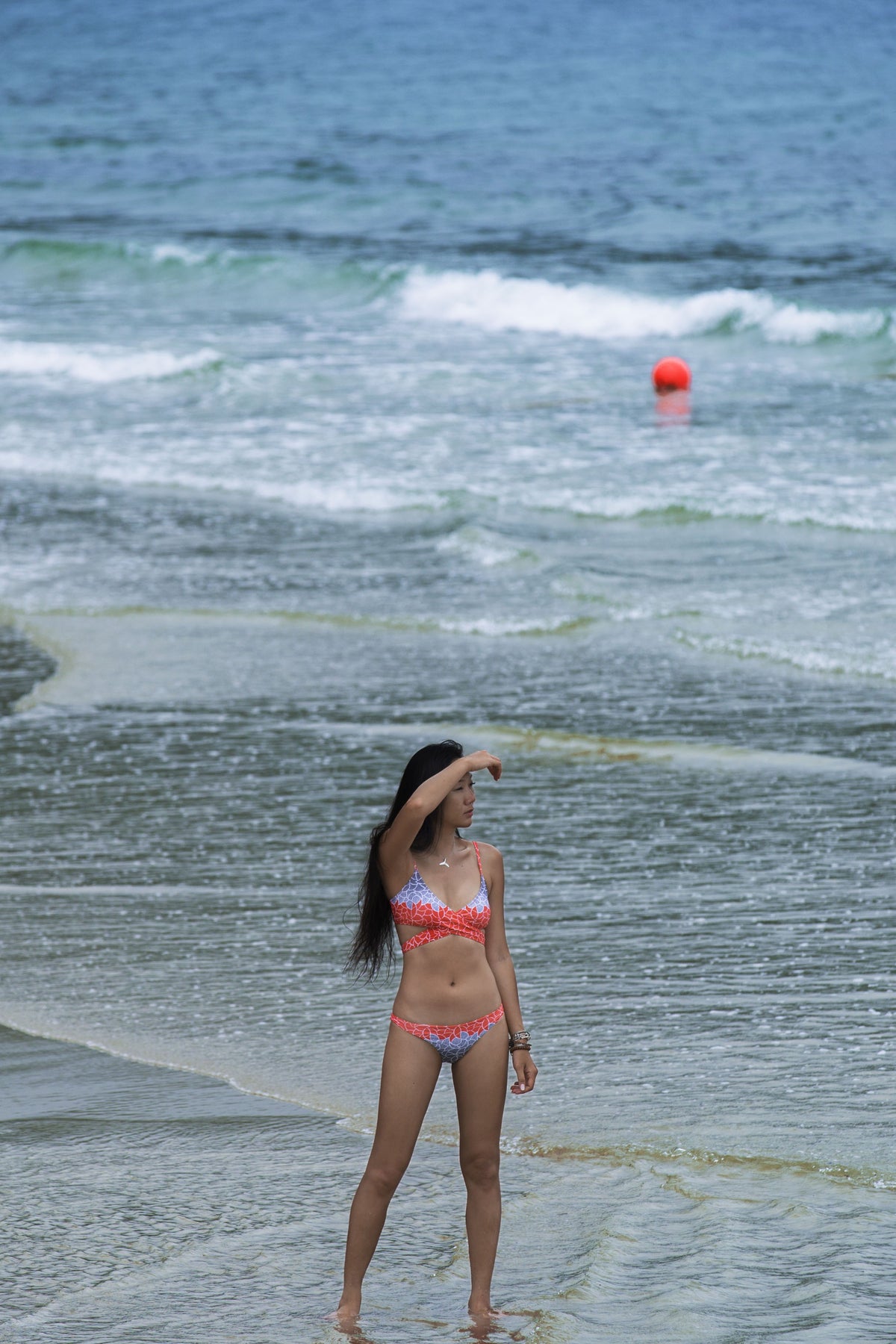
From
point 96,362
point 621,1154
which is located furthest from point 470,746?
point 96,362

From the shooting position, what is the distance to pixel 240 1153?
4938 mm

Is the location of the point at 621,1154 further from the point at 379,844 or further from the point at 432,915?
the point at 379,844

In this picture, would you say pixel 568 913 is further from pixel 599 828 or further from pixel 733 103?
pixel 733 103

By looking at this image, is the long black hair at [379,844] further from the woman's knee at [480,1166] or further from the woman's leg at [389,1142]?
the woman's knee at [480,1166]

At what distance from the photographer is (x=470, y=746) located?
29.5 ft

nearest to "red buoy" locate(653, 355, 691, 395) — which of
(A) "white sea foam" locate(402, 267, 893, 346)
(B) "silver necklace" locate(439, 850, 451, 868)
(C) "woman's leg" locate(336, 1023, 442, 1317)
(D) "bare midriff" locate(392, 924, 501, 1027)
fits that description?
(A) "white sea foam" locate(402, 267, 893, 346)

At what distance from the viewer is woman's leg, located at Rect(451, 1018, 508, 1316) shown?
3959 mm

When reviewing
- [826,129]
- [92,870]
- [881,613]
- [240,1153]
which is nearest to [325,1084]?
[240,1153]

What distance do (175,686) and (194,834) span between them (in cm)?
255

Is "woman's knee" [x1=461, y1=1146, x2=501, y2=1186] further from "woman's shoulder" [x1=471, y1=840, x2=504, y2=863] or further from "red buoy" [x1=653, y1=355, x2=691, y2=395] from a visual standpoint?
"red buoy" [x1=653, y1=355, x2=691, y2=395]

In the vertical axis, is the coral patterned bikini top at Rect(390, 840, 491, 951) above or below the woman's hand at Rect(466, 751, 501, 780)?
below

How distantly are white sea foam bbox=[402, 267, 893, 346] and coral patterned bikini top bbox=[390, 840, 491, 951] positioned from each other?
2053cm

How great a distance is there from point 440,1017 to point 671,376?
1672 cm

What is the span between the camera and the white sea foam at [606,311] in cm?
2377
